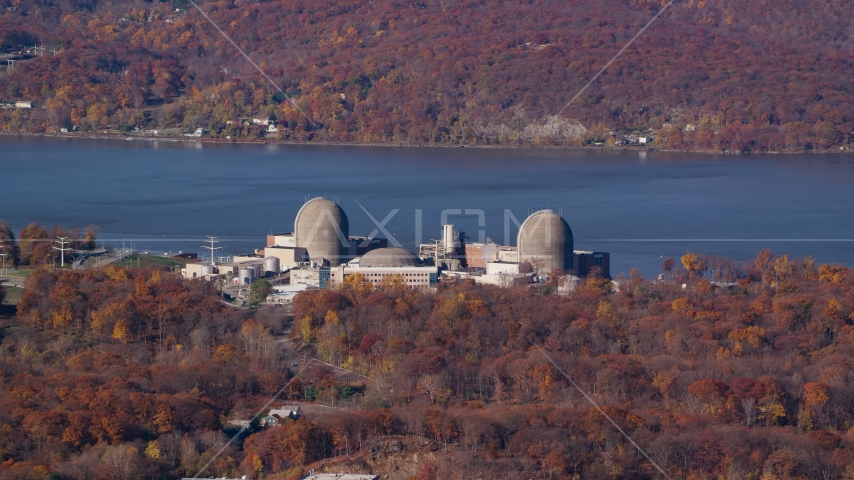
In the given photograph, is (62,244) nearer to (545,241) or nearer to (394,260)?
(394,260)

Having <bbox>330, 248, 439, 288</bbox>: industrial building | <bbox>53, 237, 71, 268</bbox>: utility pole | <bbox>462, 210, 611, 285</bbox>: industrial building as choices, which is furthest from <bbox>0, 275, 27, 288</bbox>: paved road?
<bbox>462, 210, 611, 285</bbox>: industrial building

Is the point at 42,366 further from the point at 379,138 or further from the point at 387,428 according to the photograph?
the point at 379,138

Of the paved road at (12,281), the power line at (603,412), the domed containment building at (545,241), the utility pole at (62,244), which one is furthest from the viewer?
the utility pole at (62,244)

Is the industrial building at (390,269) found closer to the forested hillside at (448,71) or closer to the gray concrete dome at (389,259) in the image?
the gray concrete dome at (389,259)

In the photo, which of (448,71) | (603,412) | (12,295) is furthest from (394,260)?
(448,71)

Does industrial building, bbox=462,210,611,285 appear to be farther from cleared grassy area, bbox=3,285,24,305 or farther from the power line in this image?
cleared grassy area, bbox=3,285,24,305

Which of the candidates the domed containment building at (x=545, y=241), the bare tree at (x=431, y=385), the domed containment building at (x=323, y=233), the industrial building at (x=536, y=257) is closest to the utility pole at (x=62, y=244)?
the domed containment building at (x=323, y=233)

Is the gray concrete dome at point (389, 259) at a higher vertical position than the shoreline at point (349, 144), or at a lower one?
lower

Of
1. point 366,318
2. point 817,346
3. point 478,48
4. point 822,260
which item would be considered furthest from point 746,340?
point 478,48
